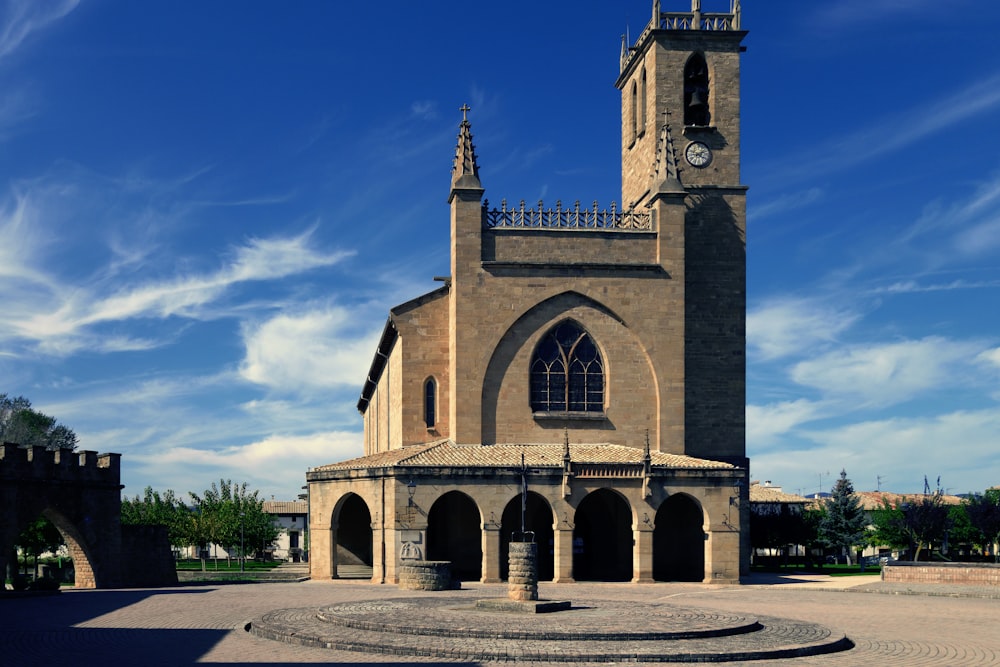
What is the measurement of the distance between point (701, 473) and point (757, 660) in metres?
21.6

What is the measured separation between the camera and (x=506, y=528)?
147 ft

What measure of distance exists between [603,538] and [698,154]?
16.9 meters

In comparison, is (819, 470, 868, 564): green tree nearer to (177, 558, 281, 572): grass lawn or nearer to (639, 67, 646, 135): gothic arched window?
(639, 67, 646, 135): gothic arched window

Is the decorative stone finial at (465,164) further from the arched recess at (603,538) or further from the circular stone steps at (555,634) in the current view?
the circular stone steps at (555,634)

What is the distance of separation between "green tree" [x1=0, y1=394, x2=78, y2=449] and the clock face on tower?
56.5 metres

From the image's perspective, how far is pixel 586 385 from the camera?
4550 centimetres

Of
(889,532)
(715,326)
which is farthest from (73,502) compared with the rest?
(889,532)

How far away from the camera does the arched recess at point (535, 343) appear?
44.8m

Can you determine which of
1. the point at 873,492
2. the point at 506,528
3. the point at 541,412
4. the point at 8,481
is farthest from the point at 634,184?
the point at 873,492

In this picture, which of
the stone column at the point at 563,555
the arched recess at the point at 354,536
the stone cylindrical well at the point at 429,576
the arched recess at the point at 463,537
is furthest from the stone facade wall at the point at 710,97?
the stone cylindrical well at the point at 429,576

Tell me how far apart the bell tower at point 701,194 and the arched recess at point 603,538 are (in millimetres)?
3977

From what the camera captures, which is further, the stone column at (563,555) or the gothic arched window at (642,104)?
the gothic arched window at (642,104)

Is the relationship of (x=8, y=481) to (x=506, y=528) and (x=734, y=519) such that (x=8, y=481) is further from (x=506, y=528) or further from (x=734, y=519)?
(x=734, y=519)

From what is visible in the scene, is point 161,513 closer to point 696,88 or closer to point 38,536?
point 38,536
